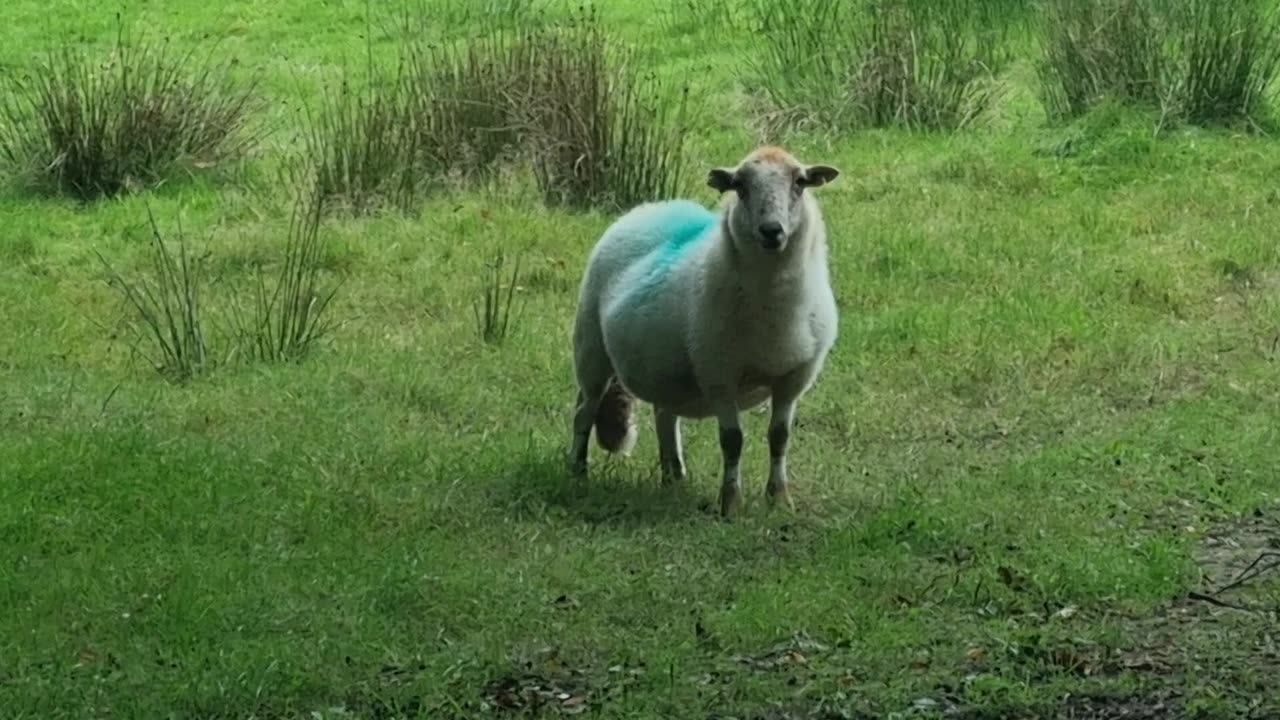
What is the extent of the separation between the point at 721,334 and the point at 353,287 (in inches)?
178

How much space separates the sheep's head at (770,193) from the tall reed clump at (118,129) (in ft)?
24.3

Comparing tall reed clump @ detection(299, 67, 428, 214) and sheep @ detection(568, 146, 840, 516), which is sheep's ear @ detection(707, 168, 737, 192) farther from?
tall reed clump @ detection(299, 67, 428, 214)

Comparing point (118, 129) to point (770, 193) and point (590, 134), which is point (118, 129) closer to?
point (590, 134)

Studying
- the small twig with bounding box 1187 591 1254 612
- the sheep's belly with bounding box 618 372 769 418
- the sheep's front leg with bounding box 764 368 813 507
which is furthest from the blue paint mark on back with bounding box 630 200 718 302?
the small twig with bounding box 1187 591 1254 612

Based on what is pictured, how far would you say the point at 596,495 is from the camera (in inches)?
321

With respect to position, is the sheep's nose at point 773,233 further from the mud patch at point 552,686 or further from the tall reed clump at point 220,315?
the tall reed clump at point 220,315

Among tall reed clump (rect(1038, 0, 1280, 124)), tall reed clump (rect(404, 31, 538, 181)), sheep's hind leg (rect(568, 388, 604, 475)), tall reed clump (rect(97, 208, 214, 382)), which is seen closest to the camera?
sheep's hind leg (rect(568, 388, 604, 475))

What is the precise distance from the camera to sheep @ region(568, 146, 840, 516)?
7738 mm

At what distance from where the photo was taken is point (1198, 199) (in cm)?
1303

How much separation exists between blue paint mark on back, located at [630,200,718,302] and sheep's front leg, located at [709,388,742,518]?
512 millimetres

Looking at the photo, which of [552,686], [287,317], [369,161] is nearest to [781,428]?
[552,686]

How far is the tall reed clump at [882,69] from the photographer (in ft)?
50.3

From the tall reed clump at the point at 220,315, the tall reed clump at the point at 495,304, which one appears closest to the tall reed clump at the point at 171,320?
the tall reed clump at the point at 220,315

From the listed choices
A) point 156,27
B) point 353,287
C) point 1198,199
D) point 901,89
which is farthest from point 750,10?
point 353,287
